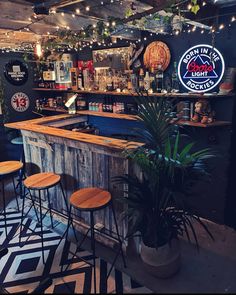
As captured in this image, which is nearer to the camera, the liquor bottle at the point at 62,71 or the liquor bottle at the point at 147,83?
the liquor bottle at the point at 147,83

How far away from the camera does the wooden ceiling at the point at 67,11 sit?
2.17 m

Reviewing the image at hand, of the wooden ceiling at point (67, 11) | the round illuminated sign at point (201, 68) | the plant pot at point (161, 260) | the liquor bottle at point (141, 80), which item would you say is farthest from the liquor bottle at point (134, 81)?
the plant pot at point (161, 260)

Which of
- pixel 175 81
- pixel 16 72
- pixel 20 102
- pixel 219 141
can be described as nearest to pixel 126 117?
pixel 175 81

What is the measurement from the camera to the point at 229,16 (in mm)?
2732

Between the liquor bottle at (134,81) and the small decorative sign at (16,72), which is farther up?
the small decorative sign at (16,72)

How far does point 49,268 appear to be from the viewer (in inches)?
100

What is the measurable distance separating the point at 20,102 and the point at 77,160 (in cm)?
304

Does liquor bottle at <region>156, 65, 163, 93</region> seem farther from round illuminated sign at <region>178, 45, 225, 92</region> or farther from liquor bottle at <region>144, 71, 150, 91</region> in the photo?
round illuminated sign at <region>178, 45, 225, 92</region>

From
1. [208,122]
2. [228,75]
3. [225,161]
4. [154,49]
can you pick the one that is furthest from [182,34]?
[225,161]

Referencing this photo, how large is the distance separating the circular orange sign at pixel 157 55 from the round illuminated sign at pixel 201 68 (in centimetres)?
22

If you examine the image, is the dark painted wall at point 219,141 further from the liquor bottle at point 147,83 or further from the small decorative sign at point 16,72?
the small decorative sign at point 16,72

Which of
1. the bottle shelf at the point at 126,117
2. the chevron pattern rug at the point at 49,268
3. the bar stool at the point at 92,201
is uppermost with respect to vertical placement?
the bottle shelf at the point at 126,117

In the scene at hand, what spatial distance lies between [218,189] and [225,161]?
1.25 ft

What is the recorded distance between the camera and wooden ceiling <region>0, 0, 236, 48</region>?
2.17 meters
